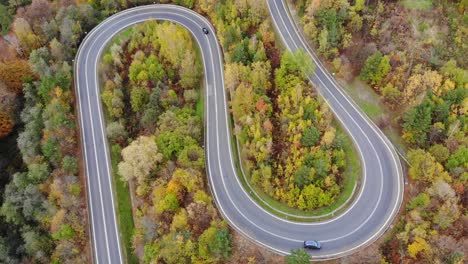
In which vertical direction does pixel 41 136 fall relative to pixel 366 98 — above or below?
above

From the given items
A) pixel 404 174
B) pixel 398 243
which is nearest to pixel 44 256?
pixel 398 243

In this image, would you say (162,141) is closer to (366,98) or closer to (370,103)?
(366,98)

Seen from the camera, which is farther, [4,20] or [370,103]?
[4,20]

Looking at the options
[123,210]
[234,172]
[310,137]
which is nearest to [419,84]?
[310,137]

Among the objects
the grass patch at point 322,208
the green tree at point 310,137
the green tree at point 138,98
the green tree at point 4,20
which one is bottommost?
the grass patch at point 322,208

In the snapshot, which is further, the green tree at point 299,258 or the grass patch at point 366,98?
the grass patch at point 366,98

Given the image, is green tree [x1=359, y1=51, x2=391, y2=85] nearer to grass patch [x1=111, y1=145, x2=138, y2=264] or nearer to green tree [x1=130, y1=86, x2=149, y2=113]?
green tree [x1=130, y1=86, x2=149, y2=113]

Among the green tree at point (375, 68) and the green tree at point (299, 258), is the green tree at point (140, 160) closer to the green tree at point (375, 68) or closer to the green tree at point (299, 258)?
the green tree at point (299, 258)

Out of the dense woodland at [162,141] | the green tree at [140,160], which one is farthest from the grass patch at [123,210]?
the green tree at [140,160]
